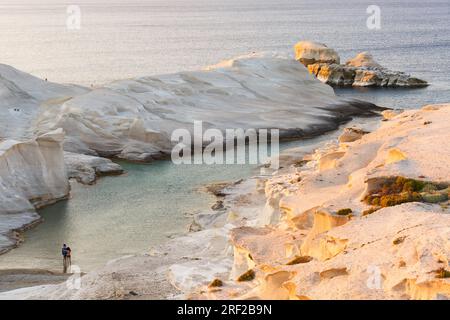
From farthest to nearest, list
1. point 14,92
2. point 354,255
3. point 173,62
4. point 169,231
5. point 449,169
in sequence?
point 173,62 < point 14,92 < point 169,231 < point 449,169 < point 354,255

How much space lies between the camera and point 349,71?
101375 mm

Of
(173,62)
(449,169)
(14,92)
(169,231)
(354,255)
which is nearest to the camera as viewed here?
(354,255)

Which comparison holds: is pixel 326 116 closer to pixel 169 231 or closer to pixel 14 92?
pixel 14 92

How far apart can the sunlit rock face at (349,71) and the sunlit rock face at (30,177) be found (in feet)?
187

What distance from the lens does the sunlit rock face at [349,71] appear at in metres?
97.6

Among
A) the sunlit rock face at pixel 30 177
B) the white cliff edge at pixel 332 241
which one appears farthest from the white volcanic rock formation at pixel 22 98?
the white cliff edge at pixel 332 241

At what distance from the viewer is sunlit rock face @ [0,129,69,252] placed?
44562mm

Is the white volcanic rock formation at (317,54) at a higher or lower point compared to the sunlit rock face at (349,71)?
higher

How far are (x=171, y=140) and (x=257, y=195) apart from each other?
57.2ft

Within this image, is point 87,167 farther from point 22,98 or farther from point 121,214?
point 22,98

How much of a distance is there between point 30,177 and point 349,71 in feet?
201

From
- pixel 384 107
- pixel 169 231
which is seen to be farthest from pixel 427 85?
pixel 169 231

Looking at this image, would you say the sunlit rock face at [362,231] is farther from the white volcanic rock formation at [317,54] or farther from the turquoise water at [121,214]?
the white volcanic rock formation at [317,54]

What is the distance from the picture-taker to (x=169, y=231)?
42.0 m
